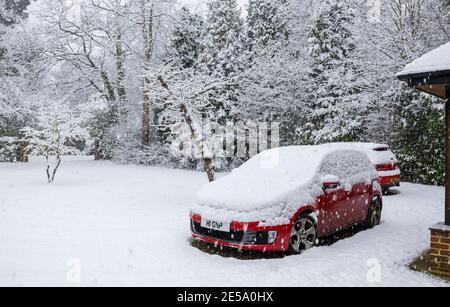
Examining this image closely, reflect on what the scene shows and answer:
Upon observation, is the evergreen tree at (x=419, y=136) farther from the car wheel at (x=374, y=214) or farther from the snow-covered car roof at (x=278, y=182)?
the snow-covered car roof at (x=278, y=182)

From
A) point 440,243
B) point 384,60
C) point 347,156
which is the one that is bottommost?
point 440,243

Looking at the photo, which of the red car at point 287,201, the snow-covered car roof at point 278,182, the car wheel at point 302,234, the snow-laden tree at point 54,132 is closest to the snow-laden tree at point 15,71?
the snow-laden tree at point 54,132

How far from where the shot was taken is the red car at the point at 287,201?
627 centimetres

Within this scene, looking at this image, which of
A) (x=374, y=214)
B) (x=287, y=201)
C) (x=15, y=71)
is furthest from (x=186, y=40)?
(x=287, y=201)

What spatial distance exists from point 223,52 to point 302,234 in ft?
59.1

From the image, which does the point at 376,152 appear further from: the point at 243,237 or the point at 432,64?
the point at 243,237

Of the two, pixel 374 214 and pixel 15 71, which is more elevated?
pixel 15 71

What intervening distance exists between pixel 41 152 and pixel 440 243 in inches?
575

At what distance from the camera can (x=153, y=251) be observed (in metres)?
6.91

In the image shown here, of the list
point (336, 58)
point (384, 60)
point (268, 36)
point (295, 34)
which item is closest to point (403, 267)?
point (384, 60)

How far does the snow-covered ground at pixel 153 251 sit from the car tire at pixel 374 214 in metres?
0.19

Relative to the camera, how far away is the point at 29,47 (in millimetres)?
25703

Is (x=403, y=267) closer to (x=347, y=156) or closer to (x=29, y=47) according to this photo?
(x=347, y=156)

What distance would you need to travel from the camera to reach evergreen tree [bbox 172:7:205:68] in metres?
25.6
